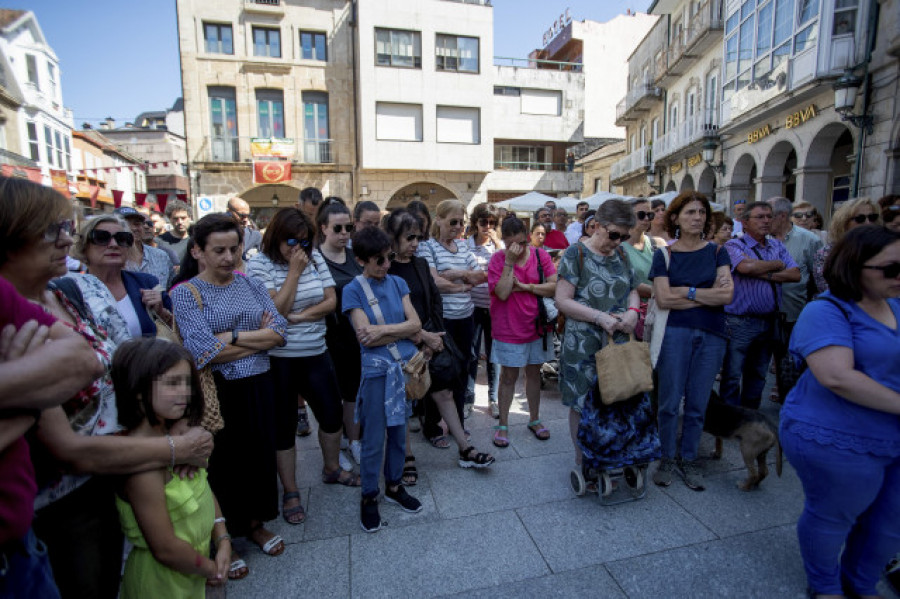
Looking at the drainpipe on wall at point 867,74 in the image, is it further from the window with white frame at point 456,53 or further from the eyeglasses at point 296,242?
the window with white frame at point 456,53

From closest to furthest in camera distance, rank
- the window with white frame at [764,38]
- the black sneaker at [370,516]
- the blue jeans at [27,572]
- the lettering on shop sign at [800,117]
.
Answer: the blue jeans at [27,572], the black sneaker at [370,516], the window with white frame at [764,38], the lettering on shop sign at [800,117]

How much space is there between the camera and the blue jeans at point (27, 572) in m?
1.20

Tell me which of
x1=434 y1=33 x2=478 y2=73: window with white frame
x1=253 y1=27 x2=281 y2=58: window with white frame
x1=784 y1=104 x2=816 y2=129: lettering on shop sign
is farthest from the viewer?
x1=434 y1=33 x2=478 y2=73: window with white frame

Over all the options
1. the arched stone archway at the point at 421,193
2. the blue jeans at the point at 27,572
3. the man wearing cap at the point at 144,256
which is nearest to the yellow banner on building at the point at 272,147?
the arched stone archway at the point at 421,193

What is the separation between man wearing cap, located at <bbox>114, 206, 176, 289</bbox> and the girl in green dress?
291cm

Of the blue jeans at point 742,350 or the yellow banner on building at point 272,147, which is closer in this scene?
the blue jeans at point 742,350

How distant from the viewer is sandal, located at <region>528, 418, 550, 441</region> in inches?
163

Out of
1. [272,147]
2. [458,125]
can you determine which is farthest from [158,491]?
[458,125]

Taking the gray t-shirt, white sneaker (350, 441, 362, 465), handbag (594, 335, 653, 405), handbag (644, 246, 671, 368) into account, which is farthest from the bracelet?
handbag (644, 246, 671, 368)

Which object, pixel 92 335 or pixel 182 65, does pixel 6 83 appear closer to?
pixel 182 65

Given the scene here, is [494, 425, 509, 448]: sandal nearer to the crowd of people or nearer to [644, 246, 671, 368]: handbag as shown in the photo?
the crowd of people

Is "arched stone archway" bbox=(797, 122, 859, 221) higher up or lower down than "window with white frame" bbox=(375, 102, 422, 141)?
lower down

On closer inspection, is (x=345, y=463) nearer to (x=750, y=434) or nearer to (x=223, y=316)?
(x=223, y=316)

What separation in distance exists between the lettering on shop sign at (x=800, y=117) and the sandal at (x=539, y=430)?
12312 mm
